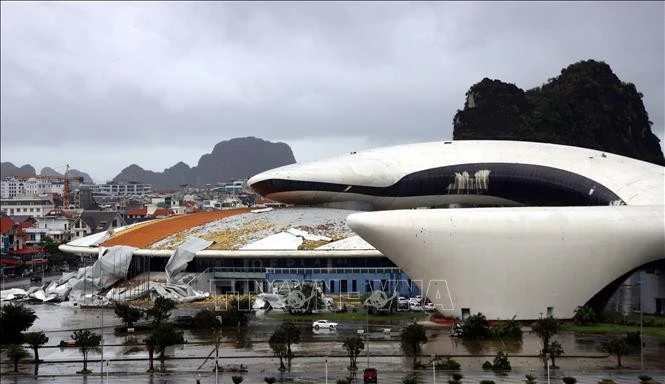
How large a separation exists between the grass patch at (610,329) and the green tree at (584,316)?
0.27m

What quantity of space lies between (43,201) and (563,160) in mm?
96862

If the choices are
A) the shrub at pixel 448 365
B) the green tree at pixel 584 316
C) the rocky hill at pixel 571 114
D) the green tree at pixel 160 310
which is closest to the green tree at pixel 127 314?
the green tree at pixel 160 310

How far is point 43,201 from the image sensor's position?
5295 inches

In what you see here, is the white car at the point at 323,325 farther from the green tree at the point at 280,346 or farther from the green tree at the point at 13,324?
the green tree at the point at 13,324

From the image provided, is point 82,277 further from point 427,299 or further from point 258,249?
point 427,299

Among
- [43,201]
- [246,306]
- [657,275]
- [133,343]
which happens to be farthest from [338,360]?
[43,201]

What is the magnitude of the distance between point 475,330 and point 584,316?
5594 millimetres

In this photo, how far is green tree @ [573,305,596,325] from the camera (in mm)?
37281

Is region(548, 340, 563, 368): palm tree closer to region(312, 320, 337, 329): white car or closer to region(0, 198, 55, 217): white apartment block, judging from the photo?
region(312, 320, 337, 329): white car

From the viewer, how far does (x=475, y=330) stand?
1350 inches

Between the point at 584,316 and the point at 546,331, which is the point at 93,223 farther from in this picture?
the point at 546,331

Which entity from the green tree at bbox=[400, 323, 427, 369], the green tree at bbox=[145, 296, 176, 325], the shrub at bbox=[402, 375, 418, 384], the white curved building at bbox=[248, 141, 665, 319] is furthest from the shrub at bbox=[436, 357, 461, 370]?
the green tree at bbox=[145, 296, 176, 325]

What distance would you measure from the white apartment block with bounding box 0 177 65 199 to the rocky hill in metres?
100

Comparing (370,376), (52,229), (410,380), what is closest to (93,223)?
(52,229)
